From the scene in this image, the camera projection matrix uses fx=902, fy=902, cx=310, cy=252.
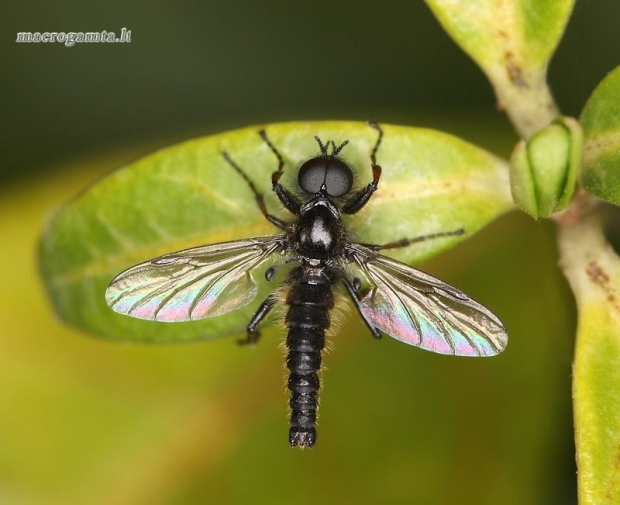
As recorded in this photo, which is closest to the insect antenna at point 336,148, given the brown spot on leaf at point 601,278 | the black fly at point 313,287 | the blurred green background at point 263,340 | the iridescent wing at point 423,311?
the black fly at point 313,287

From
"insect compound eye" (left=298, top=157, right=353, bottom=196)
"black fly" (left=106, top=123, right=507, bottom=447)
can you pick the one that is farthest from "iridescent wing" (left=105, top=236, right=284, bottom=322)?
"insect compound eye" (left=298, top=157, right=353, bottom=196)

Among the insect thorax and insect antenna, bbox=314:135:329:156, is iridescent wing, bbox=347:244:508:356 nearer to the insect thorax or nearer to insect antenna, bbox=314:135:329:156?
the insect thorax

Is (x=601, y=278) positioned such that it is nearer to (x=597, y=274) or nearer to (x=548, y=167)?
(x=597, y=274)

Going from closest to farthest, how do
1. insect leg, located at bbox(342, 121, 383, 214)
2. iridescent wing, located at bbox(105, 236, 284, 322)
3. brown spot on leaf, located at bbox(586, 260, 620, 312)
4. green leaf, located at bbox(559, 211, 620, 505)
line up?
green leaf, located at bbox(559, 211, 620, 505)
brown spot on leaf, located at bbox(586, 260, 620, 312)
insect leg, located at bbox(342, 121, 383, 214)
iridescent wing, located at bbox(105, 236, 284, 322)

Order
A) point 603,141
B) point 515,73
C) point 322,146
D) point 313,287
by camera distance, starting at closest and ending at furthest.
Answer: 1. point 603,141
2. point 515,73
3. point 322,146
4. point 313,287

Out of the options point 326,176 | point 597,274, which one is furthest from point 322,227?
point 597,274
